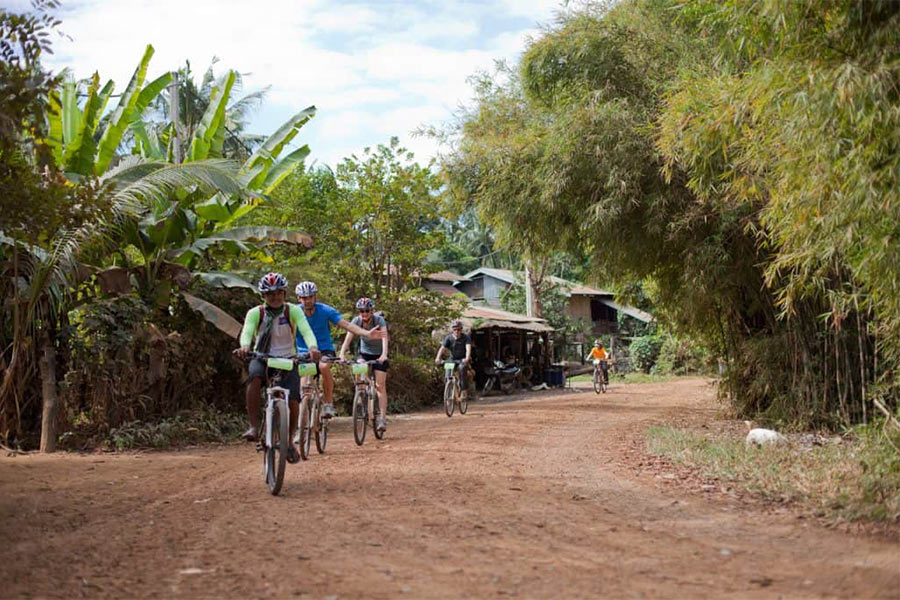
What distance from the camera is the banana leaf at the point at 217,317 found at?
12.5 m

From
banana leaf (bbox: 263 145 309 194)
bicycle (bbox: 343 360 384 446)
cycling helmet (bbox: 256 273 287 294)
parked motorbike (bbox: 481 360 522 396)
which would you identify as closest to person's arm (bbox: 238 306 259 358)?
cycling helmet (bbox: 256 273 287 294)

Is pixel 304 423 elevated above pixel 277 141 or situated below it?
below

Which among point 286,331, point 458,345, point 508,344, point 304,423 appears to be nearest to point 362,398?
point 304,423

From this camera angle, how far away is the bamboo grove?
21.5ft

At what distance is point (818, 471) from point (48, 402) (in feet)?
29.3

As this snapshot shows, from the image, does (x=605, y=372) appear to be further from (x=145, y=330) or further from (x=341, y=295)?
(x=145, y=330)

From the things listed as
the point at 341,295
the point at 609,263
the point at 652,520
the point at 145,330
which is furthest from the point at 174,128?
the point at 652,520

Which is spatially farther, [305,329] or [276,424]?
[305,329]

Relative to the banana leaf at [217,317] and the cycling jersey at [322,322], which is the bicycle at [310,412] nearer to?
the cycling jersey at [322,322]

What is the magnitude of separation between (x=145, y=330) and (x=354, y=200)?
369 inches

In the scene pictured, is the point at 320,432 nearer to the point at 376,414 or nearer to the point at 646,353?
the point at 376,414

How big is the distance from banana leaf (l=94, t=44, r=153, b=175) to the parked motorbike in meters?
15.3

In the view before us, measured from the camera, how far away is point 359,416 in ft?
35.9

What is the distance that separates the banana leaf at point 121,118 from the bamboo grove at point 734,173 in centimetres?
584
